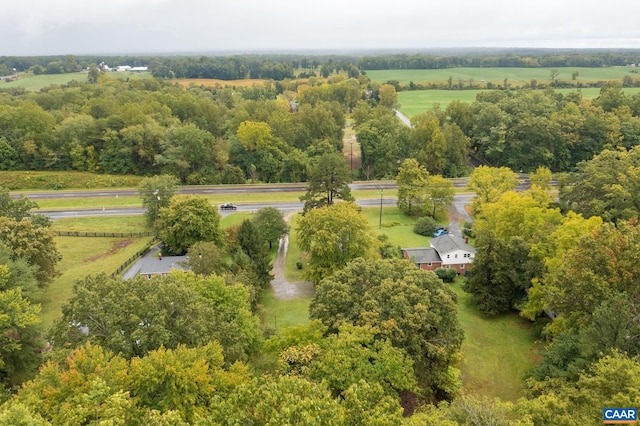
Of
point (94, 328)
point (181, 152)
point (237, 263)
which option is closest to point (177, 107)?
point (181, 152)

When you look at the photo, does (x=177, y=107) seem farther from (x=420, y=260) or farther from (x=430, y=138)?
(x=420, y=260)

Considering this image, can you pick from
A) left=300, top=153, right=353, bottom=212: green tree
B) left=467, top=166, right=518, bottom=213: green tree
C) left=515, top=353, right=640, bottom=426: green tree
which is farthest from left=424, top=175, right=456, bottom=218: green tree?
left=515, top=353, right=640, bottom=426: green tree

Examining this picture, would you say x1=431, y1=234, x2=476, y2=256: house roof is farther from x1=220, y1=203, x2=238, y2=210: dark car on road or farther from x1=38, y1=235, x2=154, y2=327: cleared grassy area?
x1=38, y1=235, x2=154, y2=327: cleared grassy area

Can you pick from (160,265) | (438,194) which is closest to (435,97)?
(438,194)

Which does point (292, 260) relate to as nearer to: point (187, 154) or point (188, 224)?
point (188, 224)

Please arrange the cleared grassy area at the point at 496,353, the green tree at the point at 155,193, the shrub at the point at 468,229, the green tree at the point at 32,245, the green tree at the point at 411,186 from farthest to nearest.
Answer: the green tree at the point at 411,186, the shrub at the point at 468,229, the green tree at the point at 155,193, the green tree at the point at 32,245, the cleared grassy area at the point at 496,353

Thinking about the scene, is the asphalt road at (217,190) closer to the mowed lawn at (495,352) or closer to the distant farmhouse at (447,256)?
the distant farmhouse at (447,256)

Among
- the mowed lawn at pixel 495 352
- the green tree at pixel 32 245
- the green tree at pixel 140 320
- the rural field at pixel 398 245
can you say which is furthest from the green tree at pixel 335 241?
the green tree at pixel 32 245
